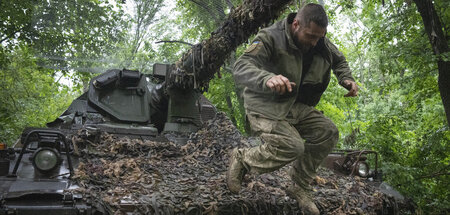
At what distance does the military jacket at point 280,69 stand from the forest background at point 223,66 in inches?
143

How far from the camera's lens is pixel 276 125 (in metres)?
3.38

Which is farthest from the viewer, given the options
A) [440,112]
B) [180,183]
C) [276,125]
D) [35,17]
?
[35,17]

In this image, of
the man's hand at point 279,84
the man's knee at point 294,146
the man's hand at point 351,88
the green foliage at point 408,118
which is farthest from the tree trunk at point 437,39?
the man's hand at point 279,84

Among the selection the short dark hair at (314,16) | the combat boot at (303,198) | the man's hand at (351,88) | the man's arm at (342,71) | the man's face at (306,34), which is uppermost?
the short dark hair at (314,16)

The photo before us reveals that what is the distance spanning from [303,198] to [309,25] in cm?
145

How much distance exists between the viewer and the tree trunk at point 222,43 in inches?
167

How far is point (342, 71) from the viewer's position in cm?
374

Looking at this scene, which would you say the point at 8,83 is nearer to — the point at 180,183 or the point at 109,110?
the point at 109,110

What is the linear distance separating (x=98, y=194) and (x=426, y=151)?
6331 millimetres

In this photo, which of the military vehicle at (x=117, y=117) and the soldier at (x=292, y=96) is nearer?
the soldier at (x=292, y=96)

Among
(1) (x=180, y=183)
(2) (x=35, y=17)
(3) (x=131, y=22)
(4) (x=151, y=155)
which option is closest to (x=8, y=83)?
(2) (x=35, y=17)

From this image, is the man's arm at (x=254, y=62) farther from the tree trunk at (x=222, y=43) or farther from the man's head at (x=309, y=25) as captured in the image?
the tree trunk at (x=222, y=43)

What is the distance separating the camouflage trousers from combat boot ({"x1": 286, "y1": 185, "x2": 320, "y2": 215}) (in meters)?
0.05

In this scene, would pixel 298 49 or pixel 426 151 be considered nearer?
pixel 298 49
